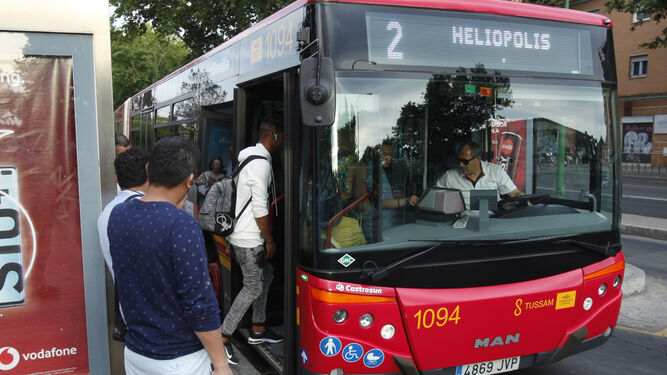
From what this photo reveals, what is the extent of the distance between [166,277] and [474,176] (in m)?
2.39

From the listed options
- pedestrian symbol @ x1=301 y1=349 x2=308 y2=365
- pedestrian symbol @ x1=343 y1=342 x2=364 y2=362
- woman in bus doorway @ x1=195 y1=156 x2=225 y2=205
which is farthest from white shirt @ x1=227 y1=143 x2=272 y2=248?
woman in bus doorway @ x1=195 y1=156 x2=225 y2=205

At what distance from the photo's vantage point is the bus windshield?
11.2 ft

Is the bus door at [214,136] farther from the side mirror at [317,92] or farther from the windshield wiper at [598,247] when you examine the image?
the windshield wiper at [598,247]

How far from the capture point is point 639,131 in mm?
34812

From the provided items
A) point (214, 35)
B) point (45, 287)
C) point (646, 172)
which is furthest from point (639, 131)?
point (45, 287)

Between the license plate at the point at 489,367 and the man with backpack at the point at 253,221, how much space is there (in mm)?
1765

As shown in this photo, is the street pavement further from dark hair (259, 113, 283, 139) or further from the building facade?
dark hair (259, 113, 283, 139)

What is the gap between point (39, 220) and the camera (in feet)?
9.95

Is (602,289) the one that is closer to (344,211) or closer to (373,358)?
(373,358)

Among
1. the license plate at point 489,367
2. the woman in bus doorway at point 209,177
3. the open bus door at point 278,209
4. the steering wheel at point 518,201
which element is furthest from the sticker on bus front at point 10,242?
the woman in bus doorway at point 209,177

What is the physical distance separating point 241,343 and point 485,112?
3.28 meters

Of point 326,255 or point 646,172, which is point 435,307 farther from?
point 646,172

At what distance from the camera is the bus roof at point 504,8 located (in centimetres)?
359

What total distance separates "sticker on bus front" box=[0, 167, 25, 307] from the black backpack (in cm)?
163
